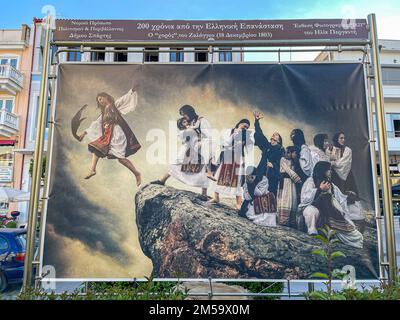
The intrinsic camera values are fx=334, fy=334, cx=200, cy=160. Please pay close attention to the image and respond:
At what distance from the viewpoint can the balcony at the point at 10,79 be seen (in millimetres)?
19016

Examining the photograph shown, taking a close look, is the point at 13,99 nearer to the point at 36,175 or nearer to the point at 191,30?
the point at 36,175

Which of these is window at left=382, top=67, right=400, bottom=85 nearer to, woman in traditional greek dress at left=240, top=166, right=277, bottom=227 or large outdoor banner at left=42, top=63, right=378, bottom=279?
large outdoor banner at left=42, top=63, right=378, bottom=279

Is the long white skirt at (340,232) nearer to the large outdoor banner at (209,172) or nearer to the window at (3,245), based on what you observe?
the large outdoor banner at (209,172)

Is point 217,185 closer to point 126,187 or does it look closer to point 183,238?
point 183,238

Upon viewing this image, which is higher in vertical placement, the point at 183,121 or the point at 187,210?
the point at 183,121

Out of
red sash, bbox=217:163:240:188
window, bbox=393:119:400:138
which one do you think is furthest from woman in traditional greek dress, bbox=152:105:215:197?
window, bbox=393:119:400:138

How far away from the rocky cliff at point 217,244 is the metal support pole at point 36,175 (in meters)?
1.25

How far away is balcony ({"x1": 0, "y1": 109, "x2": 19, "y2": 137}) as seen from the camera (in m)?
18.4

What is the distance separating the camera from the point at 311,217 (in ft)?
14.0

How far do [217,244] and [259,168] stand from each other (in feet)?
3.67

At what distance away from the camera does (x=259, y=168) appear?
4379 mm
